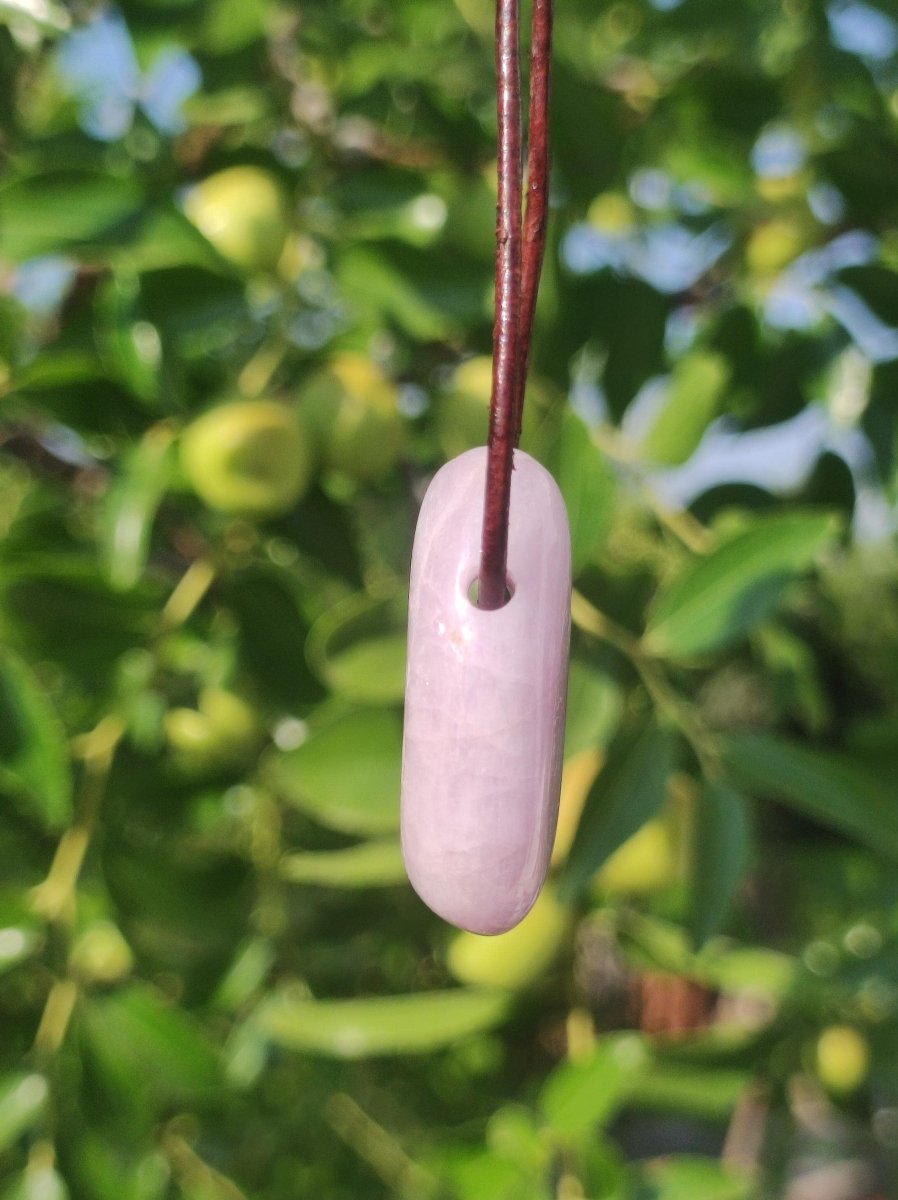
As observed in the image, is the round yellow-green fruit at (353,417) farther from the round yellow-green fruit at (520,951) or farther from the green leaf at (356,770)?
the round yellow-green fruit at (520,951)

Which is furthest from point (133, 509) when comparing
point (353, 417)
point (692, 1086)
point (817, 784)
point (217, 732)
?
point (692, 1086)

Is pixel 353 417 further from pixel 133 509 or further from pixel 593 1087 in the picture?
pixel 593 1087

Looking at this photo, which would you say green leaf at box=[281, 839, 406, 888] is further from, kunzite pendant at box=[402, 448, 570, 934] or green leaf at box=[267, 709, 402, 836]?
kunzite pendant at box=[402, 448, 570, 934]

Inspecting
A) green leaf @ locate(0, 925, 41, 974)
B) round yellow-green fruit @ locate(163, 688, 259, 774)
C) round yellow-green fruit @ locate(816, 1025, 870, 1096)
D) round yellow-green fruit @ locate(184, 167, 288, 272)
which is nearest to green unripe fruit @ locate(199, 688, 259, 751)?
round yellow-green fruit @ locate(163, 688, 259, 774)

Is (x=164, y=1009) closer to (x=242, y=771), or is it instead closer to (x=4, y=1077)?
(x=4, y=1077)

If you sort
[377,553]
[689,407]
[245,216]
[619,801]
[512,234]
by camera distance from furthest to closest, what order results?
[377,553] → [689,407] → [245,216] → [619,801] → [512,234]

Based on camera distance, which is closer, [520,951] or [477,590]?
[477,590]

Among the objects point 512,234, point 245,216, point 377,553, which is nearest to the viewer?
point 512,234
